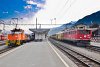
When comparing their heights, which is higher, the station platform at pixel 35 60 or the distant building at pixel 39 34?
the distant building at pixel 39 34

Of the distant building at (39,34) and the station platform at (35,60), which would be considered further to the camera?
the distant building at (39,34)

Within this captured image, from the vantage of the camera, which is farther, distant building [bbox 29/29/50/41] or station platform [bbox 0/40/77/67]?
distant building [bbox 29/29/50/41]

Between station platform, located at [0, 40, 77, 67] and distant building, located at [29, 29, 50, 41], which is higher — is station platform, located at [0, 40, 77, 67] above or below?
below

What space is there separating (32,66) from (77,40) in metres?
26.9

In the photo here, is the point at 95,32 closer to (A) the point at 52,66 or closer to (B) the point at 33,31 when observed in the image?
(B) the point at 33,31

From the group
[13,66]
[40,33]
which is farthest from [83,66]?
[40,33]

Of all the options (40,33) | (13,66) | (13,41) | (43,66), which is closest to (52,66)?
(43,66)

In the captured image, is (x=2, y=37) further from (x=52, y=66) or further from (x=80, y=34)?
(x=52, y=66)

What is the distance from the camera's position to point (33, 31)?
75.5 metres

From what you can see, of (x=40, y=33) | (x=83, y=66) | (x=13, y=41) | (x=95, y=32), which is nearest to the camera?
(x=83, y=66)

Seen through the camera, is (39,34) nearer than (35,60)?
No

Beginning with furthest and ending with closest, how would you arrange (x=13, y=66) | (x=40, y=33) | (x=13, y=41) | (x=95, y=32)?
1. (x=95, y=32)
2. (x=40, y=33)
3. (x=13, y=41)
4. (x=13, y=66)

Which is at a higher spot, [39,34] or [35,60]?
[39,34]

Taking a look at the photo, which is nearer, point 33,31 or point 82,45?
point 82,45
